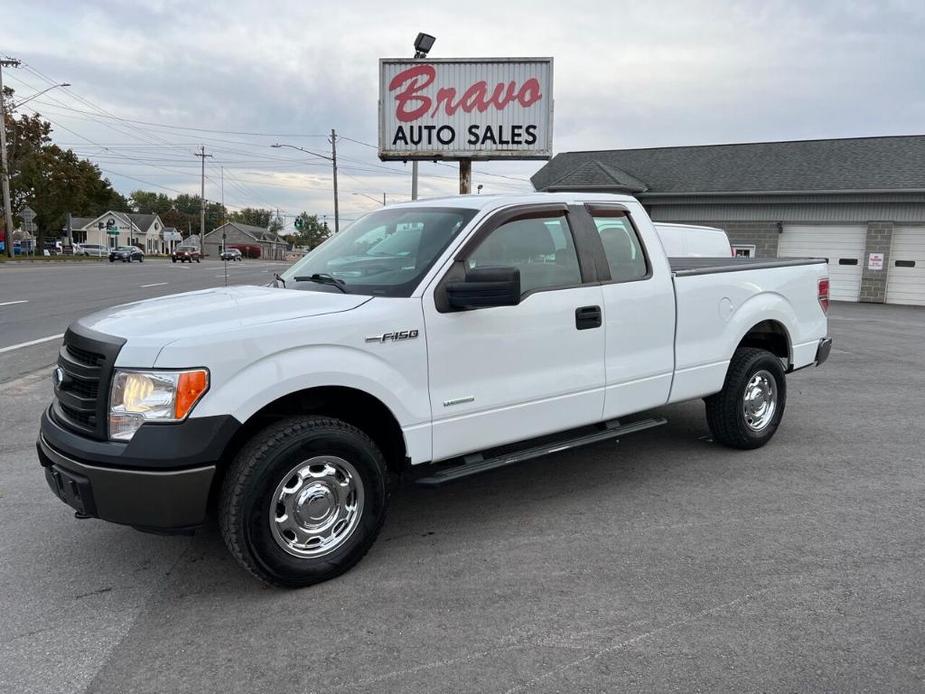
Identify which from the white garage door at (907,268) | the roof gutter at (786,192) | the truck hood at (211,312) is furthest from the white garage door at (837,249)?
the truck hood at (211,312)

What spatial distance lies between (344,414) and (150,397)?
99 centimetres

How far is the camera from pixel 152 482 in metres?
2.97

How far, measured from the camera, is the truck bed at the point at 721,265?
508cm

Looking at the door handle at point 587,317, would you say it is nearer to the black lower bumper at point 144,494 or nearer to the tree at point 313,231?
the black lower bumper at point 144,494

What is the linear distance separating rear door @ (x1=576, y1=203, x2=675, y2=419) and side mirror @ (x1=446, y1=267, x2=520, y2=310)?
1.08 m

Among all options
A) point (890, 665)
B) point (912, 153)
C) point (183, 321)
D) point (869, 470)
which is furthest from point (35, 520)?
point (912, 153)

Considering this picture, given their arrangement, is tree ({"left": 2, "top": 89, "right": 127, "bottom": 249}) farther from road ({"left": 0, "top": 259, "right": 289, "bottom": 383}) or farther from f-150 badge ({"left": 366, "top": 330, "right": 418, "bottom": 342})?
f-150 badge ({"left": 366, "top": 330, "right": 418, "bottom": 342})

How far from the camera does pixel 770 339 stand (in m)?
5.91

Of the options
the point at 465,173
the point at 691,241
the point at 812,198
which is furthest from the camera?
the point at 812,198

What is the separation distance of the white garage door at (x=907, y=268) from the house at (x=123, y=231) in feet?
302

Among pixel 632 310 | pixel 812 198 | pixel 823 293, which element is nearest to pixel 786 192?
pixel 812 198

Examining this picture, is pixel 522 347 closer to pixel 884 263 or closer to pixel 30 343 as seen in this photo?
pixel 30 343

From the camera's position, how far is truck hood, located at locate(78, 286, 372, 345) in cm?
316

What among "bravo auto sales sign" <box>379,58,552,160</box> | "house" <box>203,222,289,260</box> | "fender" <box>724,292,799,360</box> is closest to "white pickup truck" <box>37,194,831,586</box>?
"fender" <box>724,292,799,360</box>
